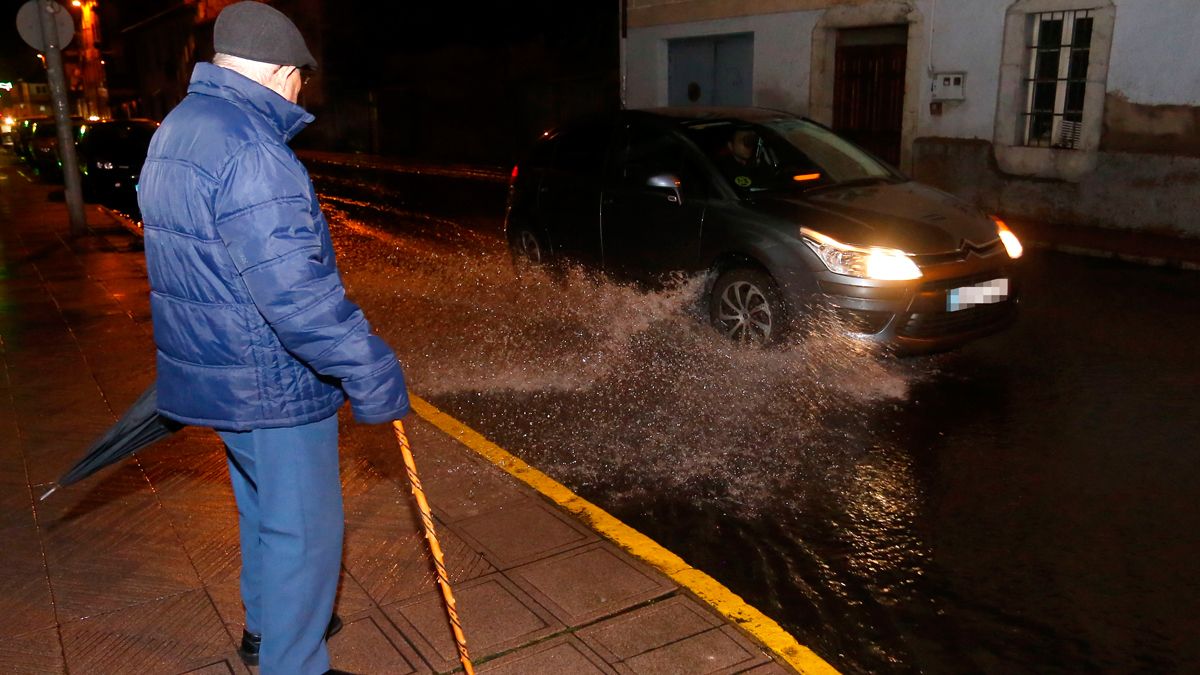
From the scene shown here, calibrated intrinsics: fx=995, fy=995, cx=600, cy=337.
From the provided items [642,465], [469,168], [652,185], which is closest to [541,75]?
[469,168]

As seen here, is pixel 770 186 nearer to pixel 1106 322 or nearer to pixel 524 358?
pixel 524 358

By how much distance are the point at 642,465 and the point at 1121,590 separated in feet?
7.31

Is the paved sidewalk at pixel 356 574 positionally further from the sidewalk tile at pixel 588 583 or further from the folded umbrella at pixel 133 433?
the folded umbrella at pixel 133 433

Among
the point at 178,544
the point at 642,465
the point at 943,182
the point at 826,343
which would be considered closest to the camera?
the point at 178,544

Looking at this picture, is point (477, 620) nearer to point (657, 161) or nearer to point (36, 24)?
point (657, 161)

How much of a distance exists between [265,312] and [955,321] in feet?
15.7

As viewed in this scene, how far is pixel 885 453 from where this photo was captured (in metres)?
5.25

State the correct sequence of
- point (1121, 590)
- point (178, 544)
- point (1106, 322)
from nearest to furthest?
point (1121, 590) → point (178, 544) → point (1106, 322)

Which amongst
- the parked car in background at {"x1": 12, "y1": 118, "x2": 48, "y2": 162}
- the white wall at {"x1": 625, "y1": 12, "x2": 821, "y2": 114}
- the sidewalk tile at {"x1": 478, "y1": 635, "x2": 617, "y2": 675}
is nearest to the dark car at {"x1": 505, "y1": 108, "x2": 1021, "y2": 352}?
the sidewalk tile at {"x1": 478, "y1": 635, "x2": 617, "y2": 675}

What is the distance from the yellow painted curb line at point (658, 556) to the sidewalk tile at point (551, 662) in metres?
0.56

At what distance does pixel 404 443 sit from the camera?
296 centimetres

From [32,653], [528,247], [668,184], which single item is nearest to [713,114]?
[668,184]

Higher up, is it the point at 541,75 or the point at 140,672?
the point at 541,75

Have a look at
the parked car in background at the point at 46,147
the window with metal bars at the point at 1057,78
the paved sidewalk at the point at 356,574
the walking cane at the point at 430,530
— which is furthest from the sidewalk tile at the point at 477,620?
the parked car in background at the point at 46,147
